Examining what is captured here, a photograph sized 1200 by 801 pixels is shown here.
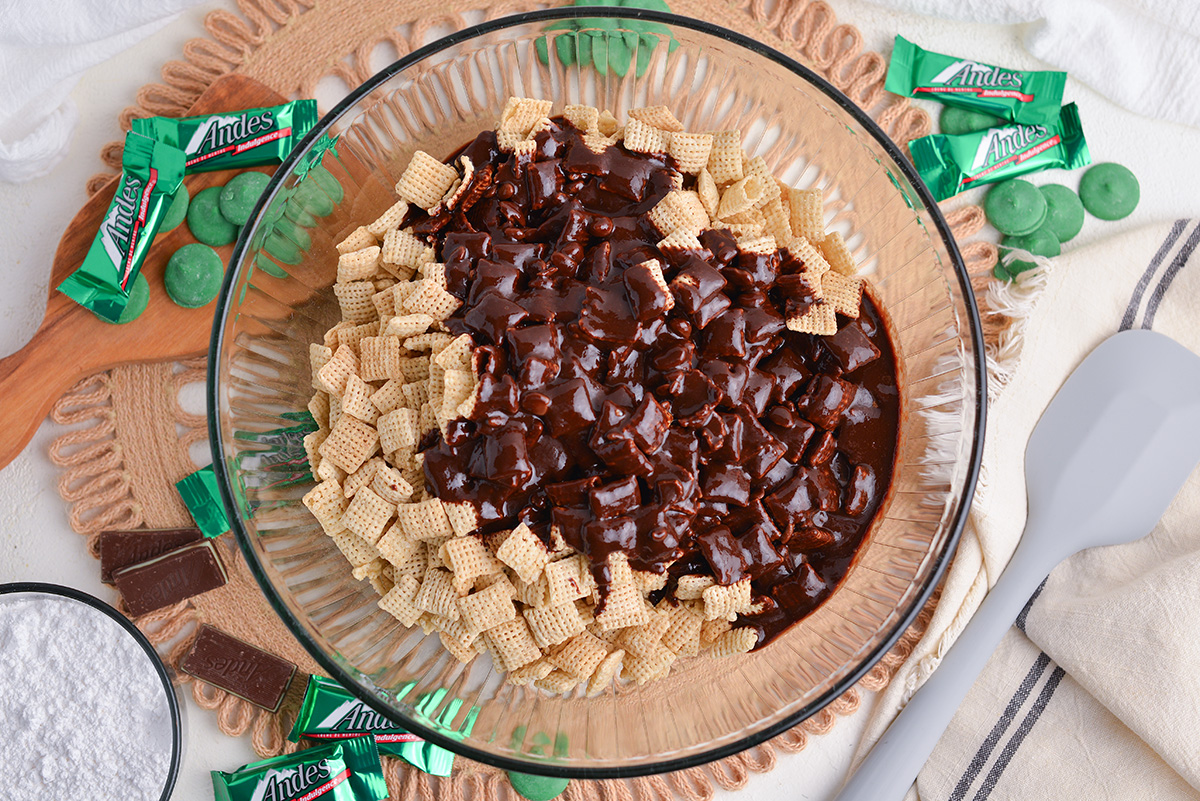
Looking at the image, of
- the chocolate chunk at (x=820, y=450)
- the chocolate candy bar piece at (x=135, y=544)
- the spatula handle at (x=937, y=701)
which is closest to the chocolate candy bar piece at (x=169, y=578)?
the chocolate candy bar piece at (x=135, y=544)

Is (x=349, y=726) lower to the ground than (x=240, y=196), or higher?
lower

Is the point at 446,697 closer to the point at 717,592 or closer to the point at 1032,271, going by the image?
the point at 717,592

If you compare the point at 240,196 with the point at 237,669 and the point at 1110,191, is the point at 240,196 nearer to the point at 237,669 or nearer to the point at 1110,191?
the point at 237,669

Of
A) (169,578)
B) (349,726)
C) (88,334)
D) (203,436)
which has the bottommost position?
(349,726)

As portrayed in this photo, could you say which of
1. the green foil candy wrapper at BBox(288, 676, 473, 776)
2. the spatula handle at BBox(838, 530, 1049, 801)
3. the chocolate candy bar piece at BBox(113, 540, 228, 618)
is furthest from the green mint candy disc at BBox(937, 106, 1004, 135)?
the chocolate candy bar piece at BBox(113, 540, 228, 618)

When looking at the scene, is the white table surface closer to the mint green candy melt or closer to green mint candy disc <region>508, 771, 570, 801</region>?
green mint candy disc <region>508, 771, 570, 801</region>

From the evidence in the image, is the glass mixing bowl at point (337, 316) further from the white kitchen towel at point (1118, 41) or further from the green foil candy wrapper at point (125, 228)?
the white kitchen towel at point (1118, 41)

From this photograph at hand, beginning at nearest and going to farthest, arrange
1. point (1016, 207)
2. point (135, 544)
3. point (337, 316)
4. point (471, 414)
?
point (471, 414), point (337, 316), point (135, 544), point (1016, 207)

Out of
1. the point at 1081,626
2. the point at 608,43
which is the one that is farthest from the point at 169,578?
the point at 1081,626

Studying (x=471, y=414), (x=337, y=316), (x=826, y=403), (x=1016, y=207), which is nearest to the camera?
(x=471, y=414)
